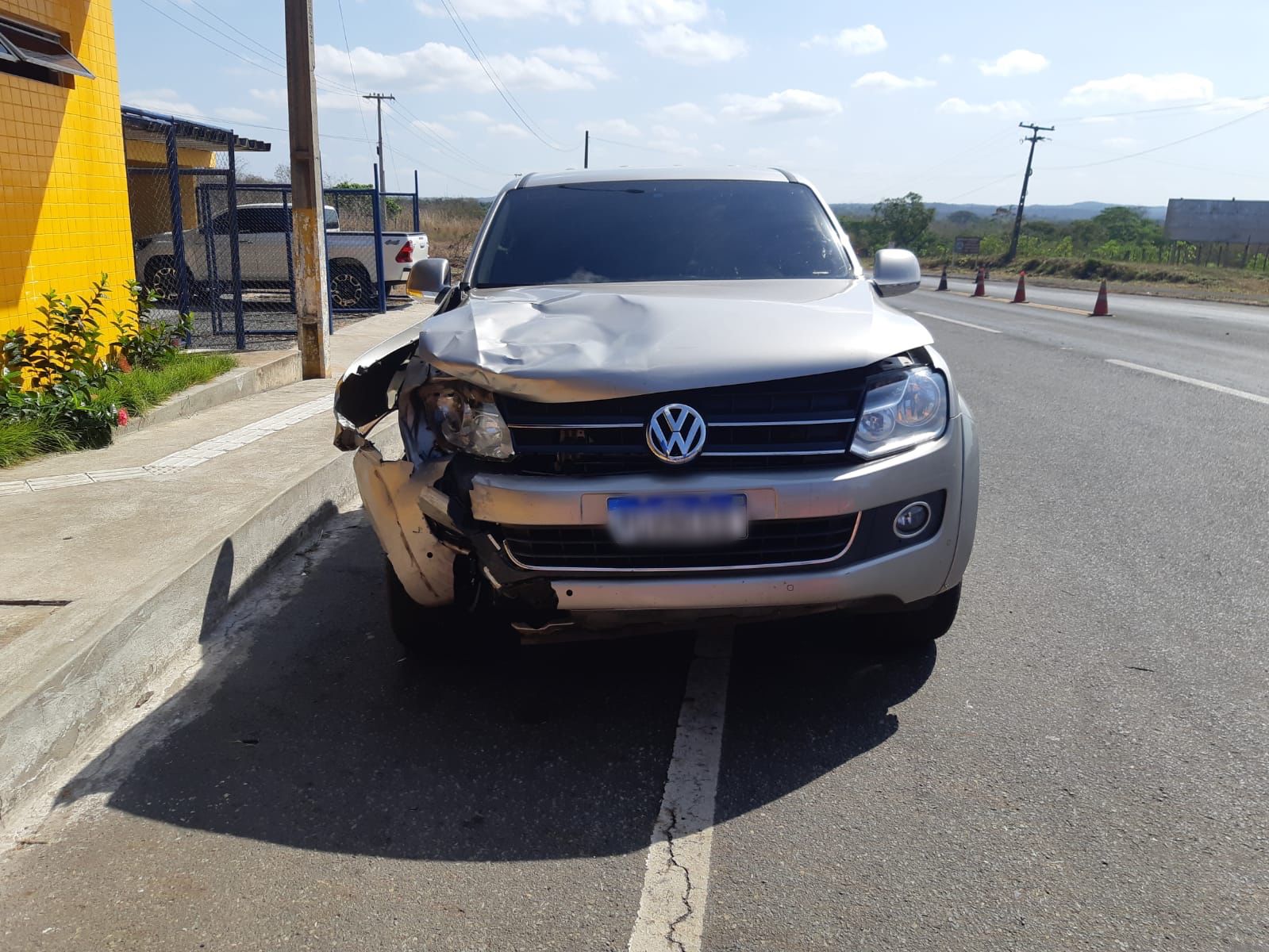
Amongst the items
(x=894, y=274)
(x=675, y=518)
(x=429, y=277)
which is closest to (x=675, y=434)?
(x=675, y=518)

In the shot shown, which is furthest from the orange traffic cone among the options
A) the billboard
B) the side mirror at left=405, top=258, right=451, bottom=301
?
the billboard

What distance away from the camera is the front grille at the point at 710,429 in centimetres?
320

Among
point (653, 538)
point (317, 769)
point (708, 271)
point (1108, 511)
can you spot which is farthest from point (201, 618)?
point (1108, 511)

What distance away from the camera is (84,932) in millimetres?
2441

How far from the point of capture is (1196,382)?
420 inches

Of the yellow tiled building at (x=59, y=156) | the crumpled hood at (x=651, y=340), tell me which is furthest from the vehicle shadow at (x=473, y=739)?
the yellow tiled building at (x=59, y=156)

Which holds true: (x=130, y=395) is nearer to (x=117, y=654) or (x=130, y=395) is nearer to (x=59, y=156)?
(x=59, y=156)

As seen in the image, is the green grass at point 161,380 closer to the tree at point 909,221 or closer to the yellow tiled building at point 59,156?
the yellow tiled building at point 59,156

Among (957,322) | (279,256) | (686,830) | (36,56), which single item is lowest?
(957,322)

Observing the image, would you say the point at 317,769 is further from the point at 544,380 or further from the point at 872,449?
the point at 872,449

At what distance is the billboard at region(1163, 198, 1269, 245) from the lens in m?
68.9

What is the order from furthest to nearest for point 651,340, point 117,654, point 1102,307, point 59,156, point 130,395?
1. point 1102,307
2. point 59,156
3. point 130,395
4. point 117,654
5. point 651,340

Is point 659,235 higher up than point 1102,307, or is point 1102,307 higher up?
point 659,235

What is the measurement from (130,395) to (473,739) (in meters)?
5.27
